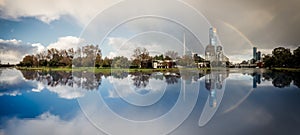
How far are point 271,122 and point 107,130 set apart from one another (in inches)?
103

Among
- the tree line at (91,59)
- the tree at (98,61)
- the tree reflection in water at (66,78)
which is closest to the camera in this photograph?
the tree line at (91,59)

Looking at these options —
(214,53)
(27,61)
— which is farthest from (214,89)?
(27,61)

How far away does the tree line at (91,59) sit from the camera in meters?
4.05

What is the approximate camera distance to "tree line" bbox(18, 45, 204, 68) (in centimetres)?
405

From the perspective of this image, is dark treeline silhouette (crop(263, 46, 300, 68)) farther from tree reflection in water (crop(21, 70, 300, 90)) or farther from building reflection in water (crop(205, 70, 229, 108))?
building reflection in water (crop(205, 70, 229, 108))

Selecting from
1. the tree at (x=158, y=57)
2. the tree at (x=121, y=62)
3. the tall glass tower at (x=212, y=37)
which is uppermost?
the tall glass tower at (x=212, y=37)

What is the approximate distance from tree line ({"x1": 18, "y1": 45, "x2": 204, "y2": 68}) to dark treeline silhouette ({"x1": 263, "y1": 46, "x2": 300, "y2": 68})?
1.73 metres

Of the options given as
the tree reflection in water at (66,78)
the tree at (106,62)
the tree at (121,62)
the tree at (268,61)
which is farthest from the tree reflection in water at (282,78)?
the tree reflection in water at (66,78)

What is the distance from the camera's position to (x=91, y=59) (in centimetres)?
464

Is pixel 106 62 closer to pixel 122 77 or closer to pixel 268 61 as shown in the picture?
pixel 122 77

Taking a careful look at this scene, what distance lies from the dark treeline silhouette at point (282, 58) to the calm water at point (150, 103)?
0.65 ft

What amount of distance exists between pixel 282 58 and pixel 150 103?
113 inches

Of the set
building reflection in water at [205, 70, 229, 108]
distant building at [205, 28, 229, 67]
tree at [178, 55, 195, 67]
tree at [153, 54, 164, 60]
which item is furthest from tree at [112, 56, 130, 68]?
building reflection in water at [205, 70, 229, 108]

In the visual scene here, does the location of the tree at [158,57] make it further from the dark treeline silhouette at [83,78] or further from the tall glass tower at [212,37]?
the tall glass tower at [212,37]
